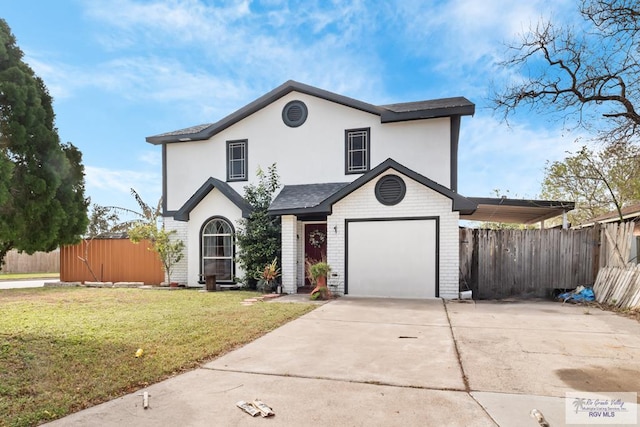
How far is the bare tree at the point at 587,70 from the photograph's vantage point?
971cm

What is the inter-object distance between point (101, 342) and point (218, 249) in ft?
26.5

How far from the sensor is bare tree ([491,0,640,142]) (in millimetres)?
9711

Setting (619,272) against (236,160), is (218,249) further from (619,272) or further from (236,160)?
(619,272)

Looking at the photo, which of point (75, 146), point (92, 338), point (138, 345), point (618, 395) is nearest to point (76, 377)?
point (138, 345)

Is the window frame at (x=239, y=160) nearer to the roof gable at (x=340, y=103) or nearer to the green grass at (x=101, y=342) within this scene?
the roof gable at (x=340, y=103)

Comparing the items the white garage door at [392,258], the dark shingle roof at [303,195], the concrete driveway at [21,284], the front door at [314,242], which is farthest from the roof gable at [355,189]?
the concrete driveway at [21,284]

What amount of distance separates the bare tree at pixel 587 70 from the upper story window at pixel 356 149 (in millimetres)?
4402

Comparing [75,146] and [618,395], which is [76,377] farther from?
[75,146]

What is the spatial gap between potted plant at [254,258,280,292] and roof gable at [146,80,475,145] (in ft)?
19.8

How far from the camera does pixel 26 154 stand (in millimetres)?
8617

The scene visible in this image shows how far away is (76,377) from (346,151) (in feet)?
35.0

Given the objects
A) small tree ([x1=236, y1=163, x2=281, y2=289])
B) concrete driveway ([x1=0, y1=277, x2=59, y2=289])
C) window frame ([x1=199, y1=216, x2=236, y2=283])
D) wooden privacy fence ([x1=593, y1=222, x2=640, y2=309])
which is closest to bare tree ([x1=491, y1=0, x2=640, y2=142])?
wooden privacy fence ([x1=593, y1=222, x2=640, y2=309])

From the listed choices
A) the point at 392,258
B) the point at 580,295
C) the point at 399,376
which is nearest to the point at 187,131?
the point at 392,258

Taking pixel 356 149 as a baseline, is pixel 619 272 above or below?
below
